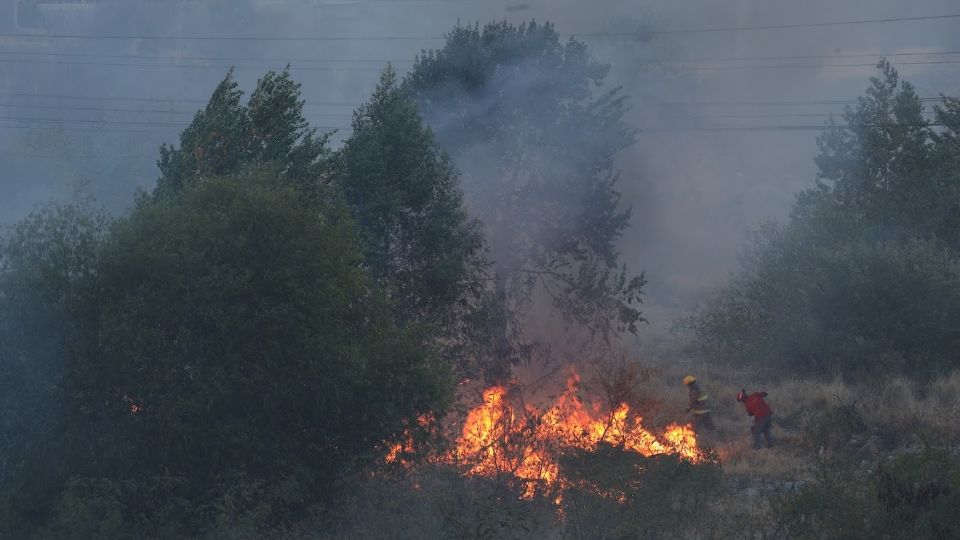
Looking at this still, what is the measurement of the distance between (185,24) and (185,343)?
192ft

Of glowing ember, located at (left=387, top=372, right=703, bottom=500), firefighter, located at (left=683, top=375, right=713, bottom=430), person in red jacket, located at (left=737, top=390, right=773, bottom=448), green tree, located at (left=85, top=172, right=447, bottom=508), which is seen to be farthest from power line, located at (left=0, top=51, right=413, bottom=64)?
green tree, located at (left=85, top=172, right=447, bottom=508)

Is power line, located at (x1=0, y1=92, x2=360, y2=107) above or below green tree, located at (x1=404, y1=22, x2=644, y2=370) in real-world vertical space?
above

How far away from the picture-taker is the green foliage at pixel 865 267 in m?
21.7

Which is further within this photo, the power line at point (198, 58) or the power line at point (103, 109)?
the power line at point (198, 58)

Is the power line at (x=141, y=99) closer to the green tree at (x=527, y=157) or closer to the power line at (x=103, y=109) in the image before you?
the power line at (x=103, y=109)

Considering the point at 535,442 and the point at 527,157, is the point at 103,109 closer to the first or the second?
the point at 527,157

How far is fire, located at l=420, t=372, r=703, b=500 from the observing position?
11750mm

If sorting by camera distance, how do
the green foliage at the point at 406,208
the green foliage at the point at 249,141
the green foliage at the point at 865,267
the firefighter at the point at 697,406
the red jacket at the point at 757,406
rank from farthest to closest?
the green foliage at the point at 865,267 < the firefighter at the point at 697,406 < the red jacket at the point at 757,406 < the green foliage at the point at 406,208 < the green foliage at the point at 249,141

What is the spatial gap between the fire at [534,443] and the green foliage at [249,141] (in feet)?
13.7

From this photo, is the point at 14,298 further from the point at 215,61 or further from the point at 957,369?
the point at 215,61

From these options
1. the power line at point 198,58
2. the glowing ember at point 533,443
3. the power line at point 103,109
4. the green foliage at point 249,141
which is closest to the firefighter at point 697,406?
the glowing ember at point 533,443

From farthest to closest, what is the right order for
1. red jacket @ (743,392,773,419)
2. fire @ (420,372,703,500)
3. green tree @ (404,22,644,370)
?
green tree @ (404,22,644,370) < red jacket @ (743,392,773,419) < fire @ (420,372,703,500)

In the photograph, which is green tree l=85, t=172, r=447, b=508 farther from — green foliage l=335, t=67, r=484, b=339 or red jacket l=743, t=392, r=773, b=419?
red jacket l=743, t=392, r=773, b=419

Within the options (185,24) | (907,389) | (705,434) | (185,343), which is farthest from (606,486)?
(185,24)
